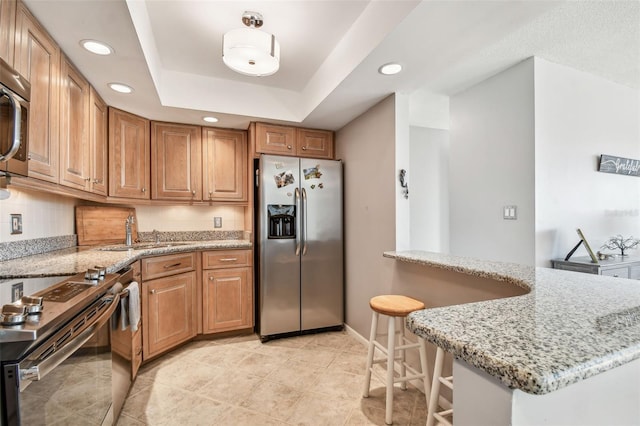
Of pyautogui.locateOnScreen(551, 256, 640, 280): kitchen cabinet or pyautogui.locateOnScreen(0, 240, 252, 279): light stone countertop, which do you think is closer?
pyautogui.locateOnScreen(0, 240, 252, 279): light stone countertop

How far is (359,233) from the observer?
2.93 metres

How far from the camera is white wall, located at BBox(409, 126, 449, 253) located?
13.1 feet

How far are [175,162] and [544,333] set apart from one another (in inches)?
125

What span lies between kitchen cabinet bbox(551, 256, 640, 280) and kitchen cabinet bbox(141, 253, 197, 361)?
3114 millimetres

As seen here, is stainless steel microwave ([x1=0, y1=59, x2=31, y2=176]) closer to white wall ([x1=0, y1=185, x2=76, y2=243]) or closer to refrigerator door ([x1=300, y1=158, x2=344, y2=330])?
white wall ([x1=0, y1=185, x2=76, y2=243])

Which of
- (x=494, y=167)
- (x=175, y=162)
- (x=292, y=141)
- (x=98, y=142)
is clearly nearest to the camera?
(x=98, y=142)

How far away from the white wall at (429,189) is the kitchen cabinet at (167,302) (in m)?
2.72

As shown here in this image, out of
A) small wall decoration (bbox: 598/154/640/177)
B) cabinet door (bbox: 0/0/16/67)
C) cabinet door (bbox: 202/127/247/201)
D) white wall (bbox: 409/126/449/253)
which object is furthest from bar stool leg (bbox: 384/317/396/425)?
small wall decoration (bbox: 598/154/640/177)

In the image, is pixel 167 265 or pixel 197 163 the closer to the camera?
pixel 167 265

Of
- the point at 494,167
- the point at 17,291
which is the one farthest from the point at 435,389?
the point at 494,167

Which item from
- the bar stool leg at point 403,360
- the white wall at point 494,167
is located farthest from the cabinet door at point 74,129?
the white wall at point 494,167

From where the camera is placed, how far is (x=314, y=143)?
10.7 feet

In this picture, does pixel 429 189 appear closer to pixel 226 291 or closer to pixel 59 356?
pixel 226 291

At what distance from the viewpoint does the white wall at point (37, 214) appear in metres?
1.73
